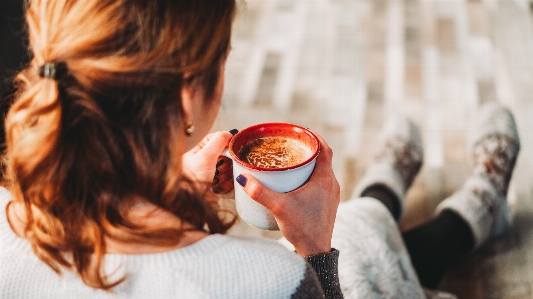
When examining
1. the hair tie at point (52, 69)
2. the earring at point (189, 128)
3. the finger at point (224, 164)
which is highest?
the hair tie at point (52, 69)

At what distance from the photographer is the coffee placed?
75 cm

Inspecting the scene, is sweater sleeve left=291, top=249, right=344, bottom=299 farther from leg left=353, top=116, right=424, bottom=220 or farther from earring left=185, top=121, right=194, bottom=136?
leg left=353, top=116, right=424, bottom=220

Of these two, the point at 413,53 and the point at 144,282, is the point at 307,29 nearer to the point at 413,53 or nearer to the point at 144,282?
the point at 413,53

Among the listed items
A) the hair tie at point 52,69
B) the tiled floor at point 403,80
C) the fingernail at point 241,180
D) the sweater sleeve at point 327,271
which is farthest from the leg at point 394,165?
the hair tie at point 52,69

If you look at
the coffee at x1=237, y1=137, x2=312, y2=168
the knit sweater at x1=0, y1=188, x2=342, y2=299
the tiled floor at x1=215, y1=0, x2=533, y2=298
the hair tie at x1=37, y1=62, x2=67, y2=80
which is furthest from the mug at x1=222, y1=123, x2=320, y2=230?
the tiled floor at x1=215, y1=0, x2=533, y2=298

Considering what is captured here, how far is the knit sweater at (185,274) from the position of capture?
571 mm

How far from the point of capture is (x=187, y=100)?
59cm

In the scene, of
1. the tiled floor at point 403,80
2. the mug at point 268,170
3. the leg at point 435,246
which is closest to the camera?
the mug at point 268,170

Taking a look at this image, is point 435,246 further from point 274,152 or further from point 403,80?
point 403,80

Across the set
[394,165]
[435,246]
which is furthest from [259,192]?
[394,165]

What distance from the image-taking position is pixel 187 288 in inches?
22.4

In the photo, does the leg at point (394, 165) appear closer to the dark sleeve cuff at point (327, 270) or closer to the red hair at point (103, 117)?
the dark sleeve cuff at point (327, 270)

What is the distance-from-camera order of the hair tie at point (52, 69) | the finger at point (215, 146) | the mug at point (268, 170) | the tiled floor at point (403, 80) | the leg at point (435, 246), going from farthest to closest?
the tiled floor at point (403, 80)
the leg at point (435, 246)
the finger at point (215, 146)
the mug at point (268, 170)
the hair tie at point (52, 69)

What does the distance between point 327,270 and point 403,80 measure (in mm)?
1395
